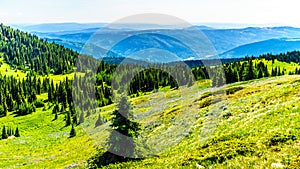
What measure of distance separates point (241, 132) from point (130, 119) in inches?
465

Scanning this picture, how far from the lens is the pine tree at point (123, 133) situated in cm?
3219

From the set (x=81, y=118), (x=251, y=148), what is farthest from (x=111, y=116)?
(x=251, y=148)

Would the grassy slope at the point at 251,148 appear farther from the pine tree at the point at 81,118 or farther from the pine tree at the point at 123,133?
the pine tree at the point at 81,118

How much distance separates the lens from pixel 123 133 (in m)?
32.6

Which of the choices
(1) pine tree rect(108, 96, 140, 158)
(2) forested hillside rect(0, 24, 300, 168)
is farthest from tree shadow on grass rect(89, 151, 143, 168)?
(1) pine tree rect(108, 96, 140, 158)

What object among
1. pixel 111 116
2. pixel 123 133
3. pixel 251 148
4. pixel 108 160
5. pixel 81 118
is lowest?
pixel 81 118

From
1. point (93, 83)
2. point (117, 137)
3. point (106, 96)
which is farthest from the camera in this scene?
point (93, 83)

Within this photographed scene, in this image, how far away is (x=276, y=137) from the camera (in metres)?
22.1

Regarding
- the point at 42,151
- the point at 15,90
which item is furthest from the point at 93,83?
the point at 42,151

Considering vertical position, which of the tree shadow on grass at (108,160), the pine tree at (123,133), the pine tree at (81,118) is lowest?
the pine tree at (81,118)

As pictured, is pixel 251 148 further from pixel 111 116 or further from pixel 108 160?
pixel 111 116

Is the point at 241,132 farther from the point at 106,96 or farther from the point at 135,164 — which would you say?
the point at 106,96

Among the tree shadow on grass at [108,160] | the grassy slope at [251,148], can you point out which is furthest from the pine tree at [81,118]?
the grassy slope at [251,148]

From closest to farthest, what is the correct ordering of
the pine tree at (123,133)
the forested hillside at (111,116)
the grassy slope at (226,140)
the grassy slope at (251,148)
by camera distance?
the grassy slope at (251,148) → the grassy slope at (226,140) → the pine tree at (123,133) → the forested hillside at (111,116)
